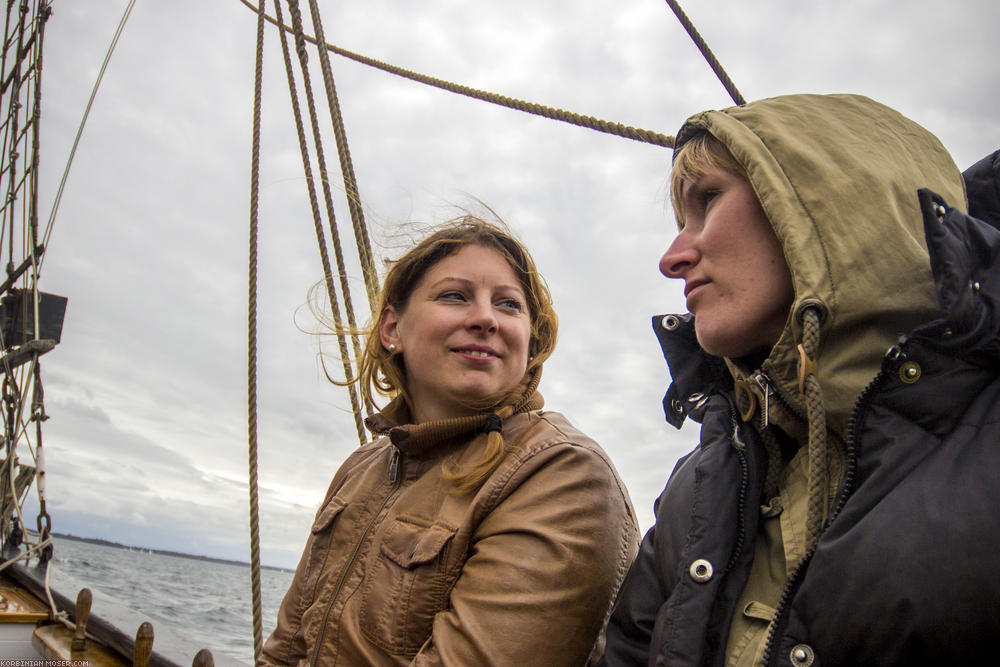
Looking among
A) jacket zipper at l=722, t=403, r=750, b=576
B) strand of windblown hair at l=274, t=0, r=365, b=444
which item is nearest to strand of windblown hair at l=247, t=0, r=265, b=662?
strand of windblown hair at l=274, t=0, r=365, b=444

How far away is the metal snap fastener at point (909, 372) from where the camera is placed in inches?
35.4

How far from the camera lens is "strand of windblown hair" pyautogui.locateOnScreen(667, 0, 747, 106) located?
6.89ft

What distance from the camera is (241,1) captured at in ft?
13.0

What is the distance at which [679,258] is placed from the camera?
127 cm

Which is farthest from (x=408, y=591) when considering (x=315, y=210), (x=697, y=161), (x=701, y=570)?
(x=315, y=210)

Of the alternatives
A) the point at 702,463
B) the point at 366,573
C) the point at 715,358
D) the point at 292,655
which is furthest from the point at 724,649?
the point at 292,655

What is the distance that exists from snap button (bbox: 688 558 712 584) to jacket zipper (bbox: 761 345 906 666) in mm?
126

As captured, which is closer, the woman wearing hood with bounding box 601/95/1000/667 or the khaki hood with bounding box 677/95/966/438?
the woman wearing hood with bounding box 601/95/1000/667

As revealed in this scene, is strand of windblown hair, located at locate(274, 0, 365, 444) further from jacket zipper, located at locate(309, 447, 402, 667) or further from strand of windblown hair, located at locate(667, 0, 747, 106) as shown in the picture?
strand of windblown hair, located at locate(667, 0, 747, 106)

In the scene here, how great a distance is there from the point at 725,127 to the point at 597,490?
854 millimetres

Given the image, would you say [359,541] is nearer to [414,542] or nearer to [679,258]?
[414,542]

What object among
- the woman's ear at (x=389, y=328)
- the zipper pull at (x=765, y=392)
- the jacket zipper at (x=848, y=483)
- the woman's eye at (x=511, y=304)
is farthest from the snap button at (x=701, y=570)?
the woman's ear at (x=389, y=328)

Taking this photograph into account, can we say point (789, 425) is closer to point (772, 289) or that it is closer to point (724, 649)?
point (772, 289)

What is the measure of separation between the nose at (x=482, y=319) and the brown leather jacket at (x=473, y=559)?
0.87ft
